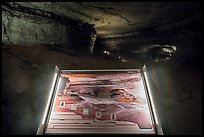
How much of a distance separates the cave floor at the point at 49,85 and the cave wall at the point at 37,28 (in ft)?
1.24

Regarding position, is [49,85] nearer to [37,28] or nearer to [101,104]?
[101,104]

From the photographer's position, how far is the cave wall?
432 cm

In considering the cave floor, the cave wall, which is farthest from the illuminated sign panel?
the cave wall

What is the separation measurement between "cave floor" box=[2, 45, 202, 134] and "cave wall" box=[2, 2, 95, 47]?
38 cm

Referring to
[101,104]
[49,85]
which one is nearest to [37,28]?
[49,85]

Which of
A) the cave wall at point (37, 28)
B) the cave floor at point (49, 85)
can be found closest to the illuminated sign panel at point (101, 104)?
the cave floor at point (49, 85)

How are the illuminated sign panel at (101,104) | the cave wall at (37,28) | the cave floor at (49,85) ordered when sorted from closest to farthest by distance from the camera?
1. the illuminated sign panel at (101,104)
2. the cave floor at (49,85)
3. the cave wall at (37,28)

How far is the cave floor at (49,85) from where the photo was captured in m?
2.54

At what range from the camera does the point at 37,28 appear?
14.6ft

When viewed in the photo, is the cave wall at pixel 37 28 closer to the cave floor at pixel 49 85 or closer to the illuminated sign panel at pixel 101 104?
the cave floor at pixel 49 85

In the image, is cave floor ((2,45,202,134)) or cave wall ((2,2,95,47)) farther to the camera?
cave wall ((2,2,95,47))

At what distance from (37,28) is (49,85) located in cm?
179

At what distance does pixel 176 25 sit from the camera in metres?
4.86

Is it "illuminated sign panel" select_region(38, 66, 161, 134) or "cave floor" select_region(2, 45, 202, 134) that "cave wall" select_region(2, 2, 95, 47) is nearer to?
"cave floor" select_region(2, 45, 202, 134)
